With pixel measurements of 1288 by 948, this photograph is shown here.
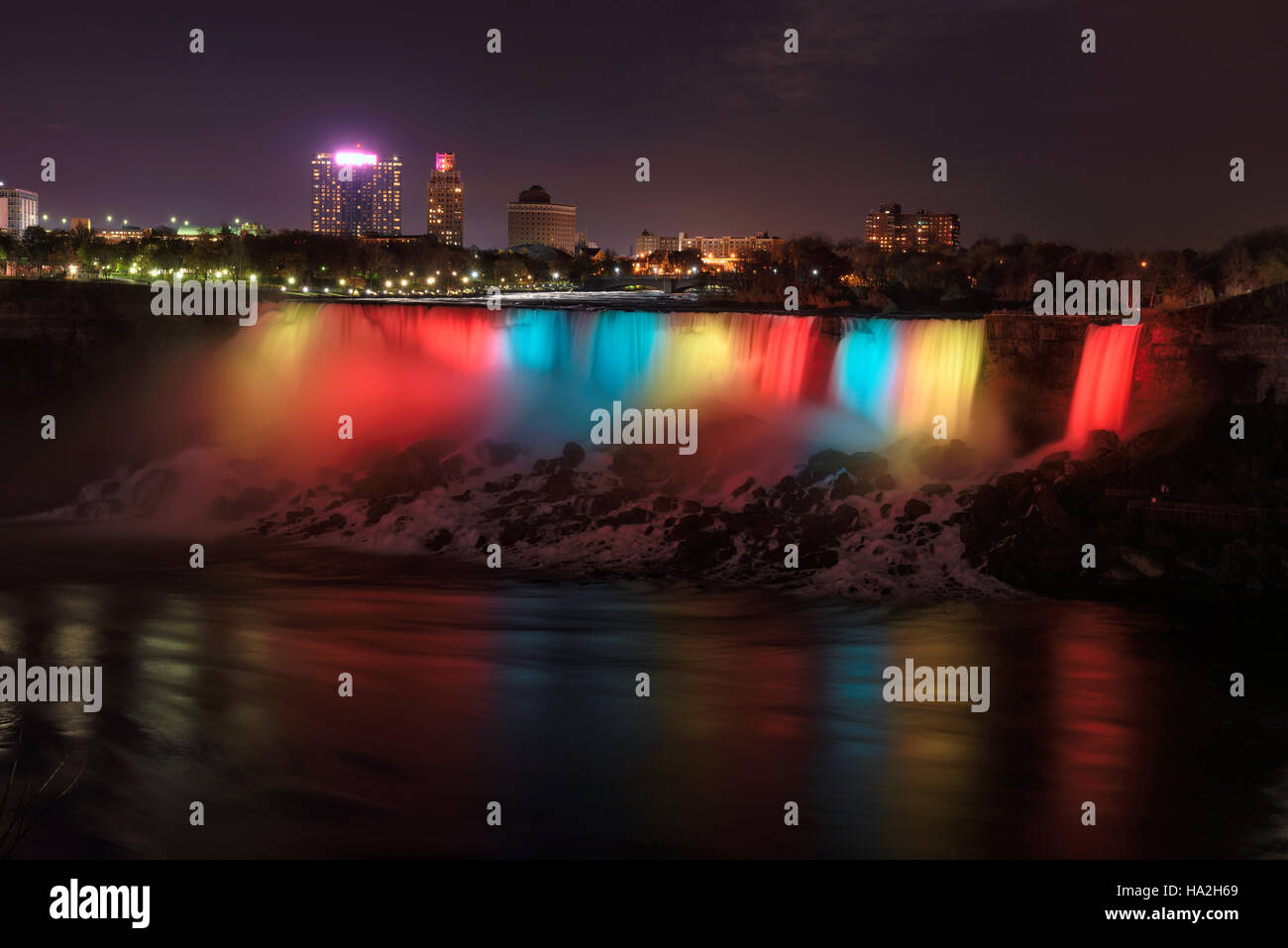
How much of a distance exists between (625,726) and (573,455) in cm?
1842

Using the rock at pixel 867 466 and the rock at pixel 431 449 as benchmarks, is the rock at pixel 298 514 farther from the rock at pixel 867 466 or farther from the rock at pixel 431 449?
the rock at pixel 867 466

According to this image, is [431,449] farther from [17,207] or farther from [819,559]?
[17,207]

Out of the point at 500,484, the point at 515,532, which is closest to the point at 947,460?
the point at 515,532

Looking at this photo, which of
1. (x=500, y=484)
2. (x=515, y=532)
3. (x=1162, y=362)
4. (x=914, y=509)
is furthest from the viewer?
(x=500, y=484)

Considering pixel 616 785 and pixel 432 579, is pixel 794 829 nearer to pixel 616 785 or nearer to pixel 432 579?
pixel 616 785

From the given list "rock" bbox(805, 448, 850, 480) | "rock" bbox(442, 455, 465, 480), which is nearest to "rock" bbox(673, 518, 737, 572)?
"rock" bbox(805, 448, 850, 480)

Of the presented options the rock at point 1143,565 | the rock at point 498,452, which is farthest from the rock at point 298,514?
the rock at point 1143,565

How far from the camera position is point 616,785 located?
16.2 m

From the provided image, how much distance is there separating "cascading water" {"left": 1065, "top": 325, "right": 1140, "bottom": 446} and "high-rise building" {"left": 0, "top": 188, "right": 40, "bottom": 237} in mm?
153936

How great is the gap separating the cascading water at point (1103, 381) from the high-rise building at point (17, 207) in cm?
15394

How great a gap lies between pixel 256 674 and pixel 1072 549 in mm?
16839

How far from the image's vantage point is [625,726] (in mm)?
18344
